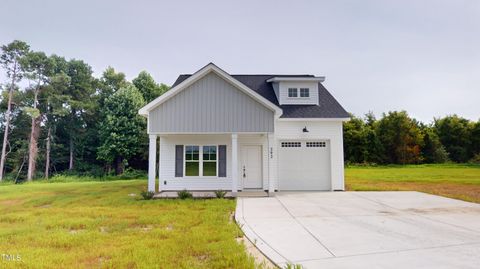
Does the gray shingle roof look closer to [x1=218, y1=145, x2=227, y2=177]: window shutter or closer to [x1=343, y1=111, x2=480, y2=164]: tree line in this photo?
[x1=218, y1=145, x2=227, y2=177]: window shutter

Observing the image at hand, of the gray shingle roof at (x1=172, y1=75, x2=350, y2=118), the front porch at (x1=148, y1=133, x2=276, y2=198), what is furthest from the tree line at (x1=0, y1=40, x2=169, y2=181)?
the front porch at (x1=148, y1=133, x2=276, y2=198)

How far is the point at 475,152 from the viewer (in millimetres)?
35062

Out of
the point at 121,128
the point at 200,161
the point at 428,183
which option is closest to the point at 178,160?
the point at 200,161

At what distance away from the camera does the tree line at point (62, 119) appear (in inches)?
1037

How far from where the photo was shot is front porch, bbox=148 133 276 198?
1226 cm

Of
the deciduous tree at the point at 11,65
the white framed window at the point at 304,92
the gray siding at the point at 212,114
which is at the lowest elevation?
the gray siding at the point at 212,114

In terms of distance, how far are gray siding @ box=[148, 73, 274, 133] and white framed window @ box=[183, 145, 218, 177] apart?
71.9 inches

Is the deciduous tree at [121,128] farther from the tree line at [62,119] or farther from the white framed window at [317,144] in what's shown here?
the white framed window at [317,144]

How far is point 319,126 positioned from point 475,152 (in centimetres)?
3580

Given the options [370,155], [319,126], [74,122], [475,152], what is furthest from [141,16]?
[475,152]

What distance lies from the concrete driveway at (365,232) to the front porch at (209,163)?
2946 millimetres

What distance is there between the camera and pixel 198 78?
11.1m

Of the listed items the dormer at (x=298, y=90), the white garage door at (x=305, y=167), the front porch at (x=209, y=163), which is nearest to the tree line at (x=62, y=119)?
the front porch at (x=209, y=163)

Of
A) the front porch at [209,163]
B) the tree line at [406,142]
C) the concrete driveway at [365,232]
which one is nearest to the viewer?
the concrete driveway at [365,232]
